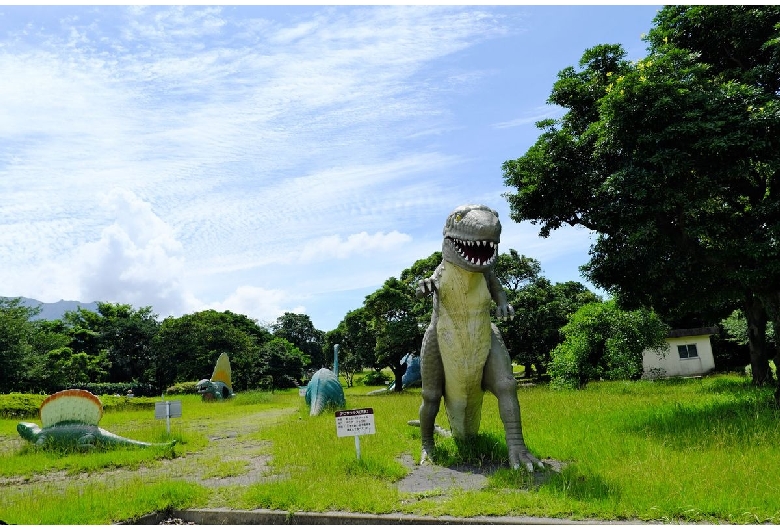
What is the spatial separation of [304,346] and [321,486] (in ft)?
194

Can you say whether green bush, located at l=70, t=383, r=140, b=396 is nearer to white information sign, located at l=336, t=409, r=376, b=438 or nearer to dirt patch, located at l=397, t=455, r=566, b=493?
white information sign, located at l=336, t=409, r=376, b=438

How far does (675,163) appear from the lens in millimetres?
8445

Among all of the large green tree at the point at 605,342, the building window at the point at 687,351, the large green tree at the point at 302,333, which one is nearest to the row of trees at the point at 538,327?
the large green tree at the point at 605,342

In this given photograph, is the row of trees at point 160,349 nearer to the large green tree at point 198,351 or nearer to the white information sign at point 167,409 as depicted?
the large green tree at point 198,351

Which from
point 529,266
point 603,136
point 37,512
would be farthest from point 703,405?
point 529,266

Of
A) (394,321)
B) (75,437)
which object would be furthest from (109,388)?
(75,437)

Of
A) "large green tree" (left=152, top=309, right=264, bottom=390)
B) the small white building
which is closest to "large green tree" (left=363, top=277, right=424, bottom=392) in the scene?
the small white building

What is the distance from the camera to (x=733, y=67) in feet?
34.2

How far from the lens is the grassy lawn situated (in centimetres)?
468

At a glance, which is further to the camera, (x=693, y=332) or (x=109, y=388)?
(x=109, y=388)

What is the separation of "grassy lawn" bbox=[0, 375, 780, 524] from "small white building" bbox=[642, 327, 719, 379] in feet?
54.0

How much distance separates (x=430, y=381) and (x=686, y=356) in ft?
78.7

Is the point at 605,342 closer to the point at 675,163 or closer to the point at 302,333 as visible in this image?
the point at 675,163

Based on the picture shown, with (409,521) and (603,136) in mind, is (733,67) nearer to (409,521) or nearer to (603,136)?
(603,136)
